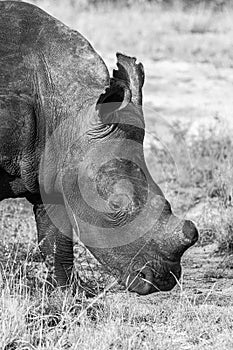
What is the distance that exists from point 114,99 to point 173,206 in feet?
15.8

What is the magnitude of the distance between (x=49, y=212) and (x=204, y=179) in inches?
206

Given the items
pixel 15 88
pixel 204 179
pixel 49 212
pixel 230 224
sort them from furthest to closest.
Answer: pixel 204 179, pixel 230 224, pixel 49 212, pixel 15 88

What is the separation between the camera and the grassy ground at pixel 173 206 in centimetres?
627

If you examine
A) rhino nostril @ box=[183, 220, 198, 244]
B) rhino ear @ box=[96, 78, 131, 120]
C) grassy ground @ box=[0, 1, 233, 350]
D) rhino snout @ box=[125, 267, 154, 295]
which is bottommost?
grassy ground @ box=[0, 1, 233, 350]

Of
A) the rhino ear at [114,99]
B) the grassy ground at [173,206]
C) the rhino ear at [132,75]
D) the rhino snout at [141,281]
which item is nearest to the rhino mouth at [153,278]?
the rhino snout at [141,281]

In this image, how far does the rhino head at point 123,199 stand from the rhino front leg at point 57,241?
2.05 ft

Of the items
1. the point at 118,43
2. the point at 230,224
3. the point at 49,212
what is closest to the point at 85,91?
the point at 49,212

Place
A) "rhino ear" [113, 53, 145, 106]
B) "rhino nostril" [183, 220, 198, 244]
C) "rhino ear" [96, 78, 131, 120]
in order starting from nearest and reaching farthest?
"rhino nostril" [183, 220, 198, 244]
"rhino ear" [96, 78, 131, 120]
"rhino ear" [113, 53, 145, 106]

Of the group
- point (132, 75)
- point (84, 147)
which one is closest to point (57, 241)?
point (84, 147)

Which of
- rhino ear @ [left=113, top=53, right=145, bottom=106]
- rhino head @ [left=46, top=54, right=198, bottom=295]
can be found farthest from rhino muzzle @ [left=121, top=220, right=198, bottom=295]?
rhino ear @ [left=113, top=53, right=145, bottom=106]

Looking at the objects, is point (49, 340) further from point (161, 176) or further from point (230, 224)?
point (161, 176)

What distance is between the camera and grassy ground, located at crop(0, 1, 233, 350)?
Answer: 247 inches

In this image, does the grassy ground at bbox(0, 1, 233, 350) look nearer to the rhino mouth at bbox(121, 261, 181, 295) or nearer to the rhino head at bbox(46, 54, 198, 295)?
the rhino mouth at bbox(121, 261, 181, 295)

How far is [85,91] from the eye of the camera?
294 inches
